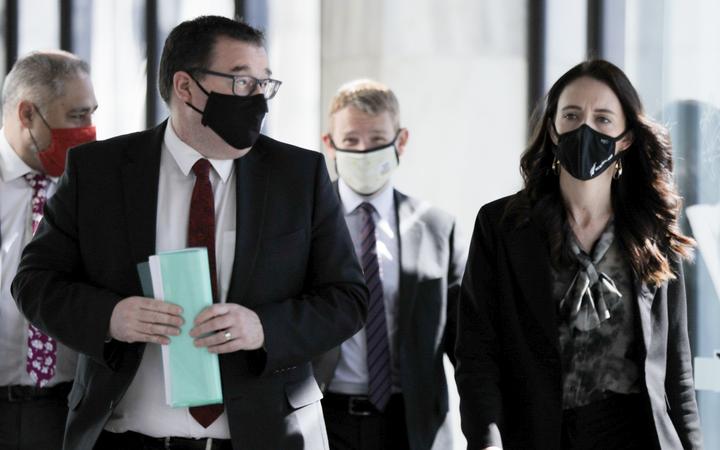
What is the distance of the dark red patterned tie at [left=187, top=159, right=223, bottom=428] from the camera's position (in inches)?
91.1

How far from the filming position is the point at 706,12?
13.1 feet

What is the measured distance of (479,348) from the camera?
2.63 meters

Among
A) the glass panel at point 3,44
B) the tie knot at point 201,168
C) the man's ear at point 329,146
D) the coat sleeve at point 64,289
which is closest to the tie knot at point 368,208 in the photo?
the man's ear at point 329,146

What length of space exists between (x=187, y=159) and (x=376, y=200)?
4.06 ft

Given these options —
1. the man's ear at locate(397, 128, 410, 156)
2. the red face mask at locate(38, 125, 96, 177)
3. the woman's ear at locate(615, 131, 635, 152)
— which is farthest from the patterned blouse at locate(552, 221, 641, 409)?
the red face mask at locate(38, 125, 96, 177)

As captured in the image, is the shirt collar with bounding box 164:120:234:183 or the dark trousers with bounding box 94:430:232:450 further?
the shirt collar with bounding box 164:120:234:183

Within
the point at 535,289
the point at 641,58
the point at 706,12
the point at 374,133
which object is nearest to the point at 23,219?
the point at 374,133

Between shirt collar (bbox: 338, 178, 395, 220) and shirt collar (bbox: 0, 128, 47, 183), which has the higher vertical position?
shirt collar (bbox: 0, 128, 47, 183)

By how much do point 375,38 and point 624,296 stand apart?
2.40 metres

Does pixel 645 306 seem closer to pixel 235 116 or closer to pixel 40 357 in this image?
pixel 235 116

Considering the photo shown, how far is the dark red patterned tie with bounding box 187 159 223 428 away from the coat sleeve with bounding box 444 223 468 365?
1245 mm

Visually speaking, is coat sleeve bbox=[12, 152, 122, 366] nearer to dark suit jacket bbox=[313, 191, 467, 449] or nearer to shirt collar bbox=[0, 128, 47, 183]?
shirt collar bbox=[0, 128, 47, 183]

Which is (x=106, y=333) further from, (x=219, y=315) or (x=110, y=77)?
(x=110, y=77)

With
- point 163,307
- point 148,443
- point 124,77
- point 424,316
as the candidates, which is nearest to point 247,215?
point 163,307
